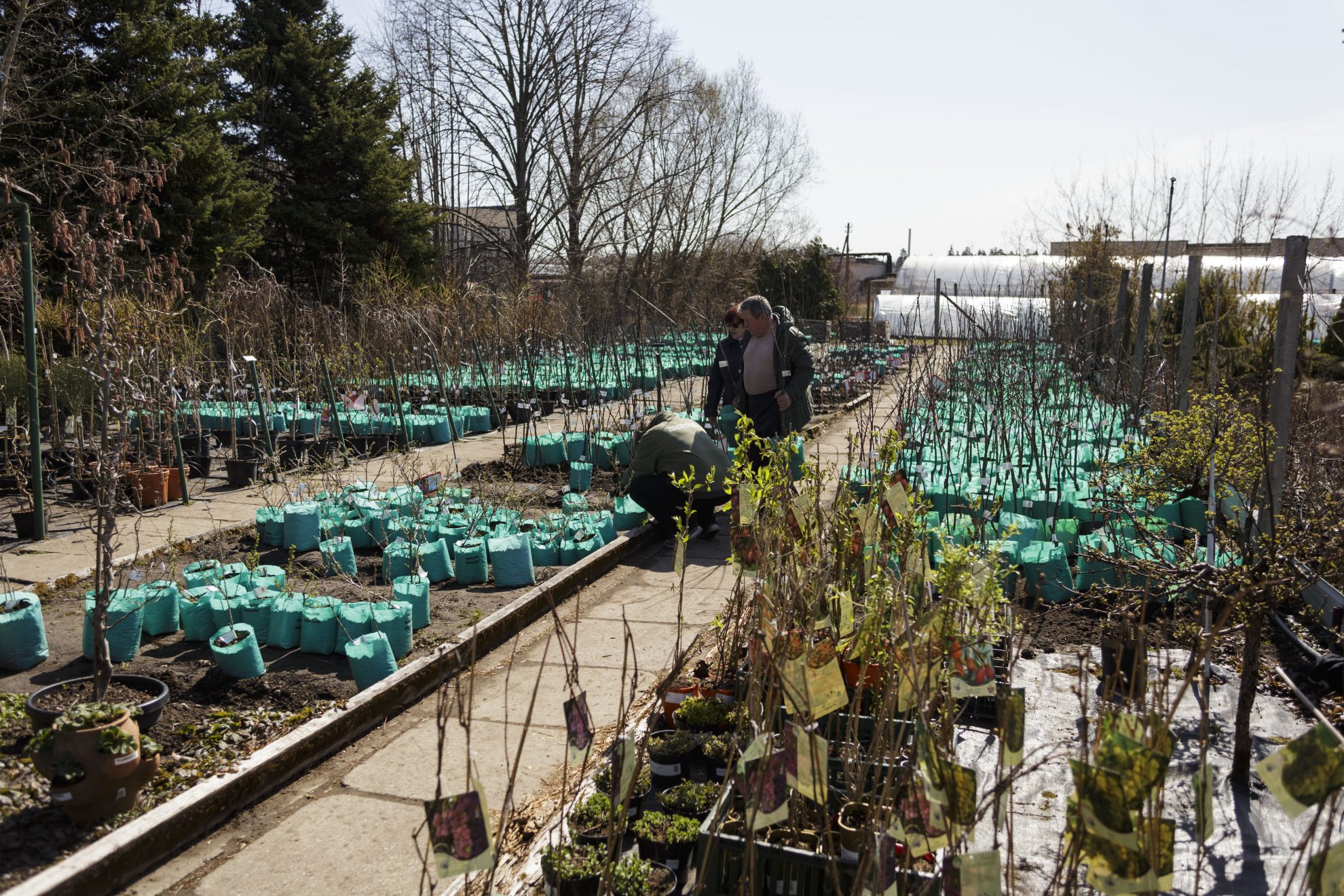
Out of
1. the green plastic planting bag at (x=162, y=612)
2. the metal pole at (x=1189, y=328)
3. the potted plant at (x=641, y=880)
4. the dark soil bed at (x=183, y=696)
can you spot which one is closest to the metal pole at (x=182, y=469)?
the dark soil bed at (x=183, y=696)

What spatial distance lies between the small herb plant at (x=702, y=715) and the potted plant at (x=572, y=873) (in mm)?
868

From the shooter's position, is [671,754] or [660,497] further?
[660,497]

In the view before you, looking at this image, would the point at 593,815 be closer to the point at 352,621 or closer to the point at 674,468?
the point at 352,621

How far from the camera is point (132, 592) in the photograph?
175 inches

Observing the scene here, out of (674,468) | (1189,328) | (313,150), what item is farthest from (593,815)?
(313,150)

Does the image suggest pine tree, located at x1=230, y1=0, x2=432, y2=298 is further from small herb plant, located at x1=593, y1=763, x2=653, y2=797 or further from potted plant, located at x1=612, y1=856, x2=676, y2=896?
potted plant, located at x1=612, y1=856, x2=676, y2=896

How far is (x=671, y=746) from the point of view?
3.11 m

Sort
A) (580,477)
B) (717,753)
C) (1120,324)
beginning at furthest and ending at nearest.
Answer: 1. (1120,324)
2. (580,477)
3. (717,753)

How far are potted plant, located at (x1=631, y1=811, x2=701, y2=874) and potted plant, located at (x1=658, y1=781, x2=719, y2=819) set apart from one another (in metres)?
0.07

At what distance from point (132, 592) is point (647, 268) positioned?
2557 cm

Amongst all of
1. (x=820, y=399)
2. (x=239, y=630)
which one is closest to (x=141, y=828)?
(x=239, y=630)

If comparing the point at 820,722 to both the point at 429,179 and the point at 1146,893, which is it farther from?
the point at 429,179

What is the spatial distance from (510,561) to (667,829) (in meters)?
2.98

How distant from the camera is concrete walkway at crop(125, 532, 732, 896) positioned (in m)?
2.87
